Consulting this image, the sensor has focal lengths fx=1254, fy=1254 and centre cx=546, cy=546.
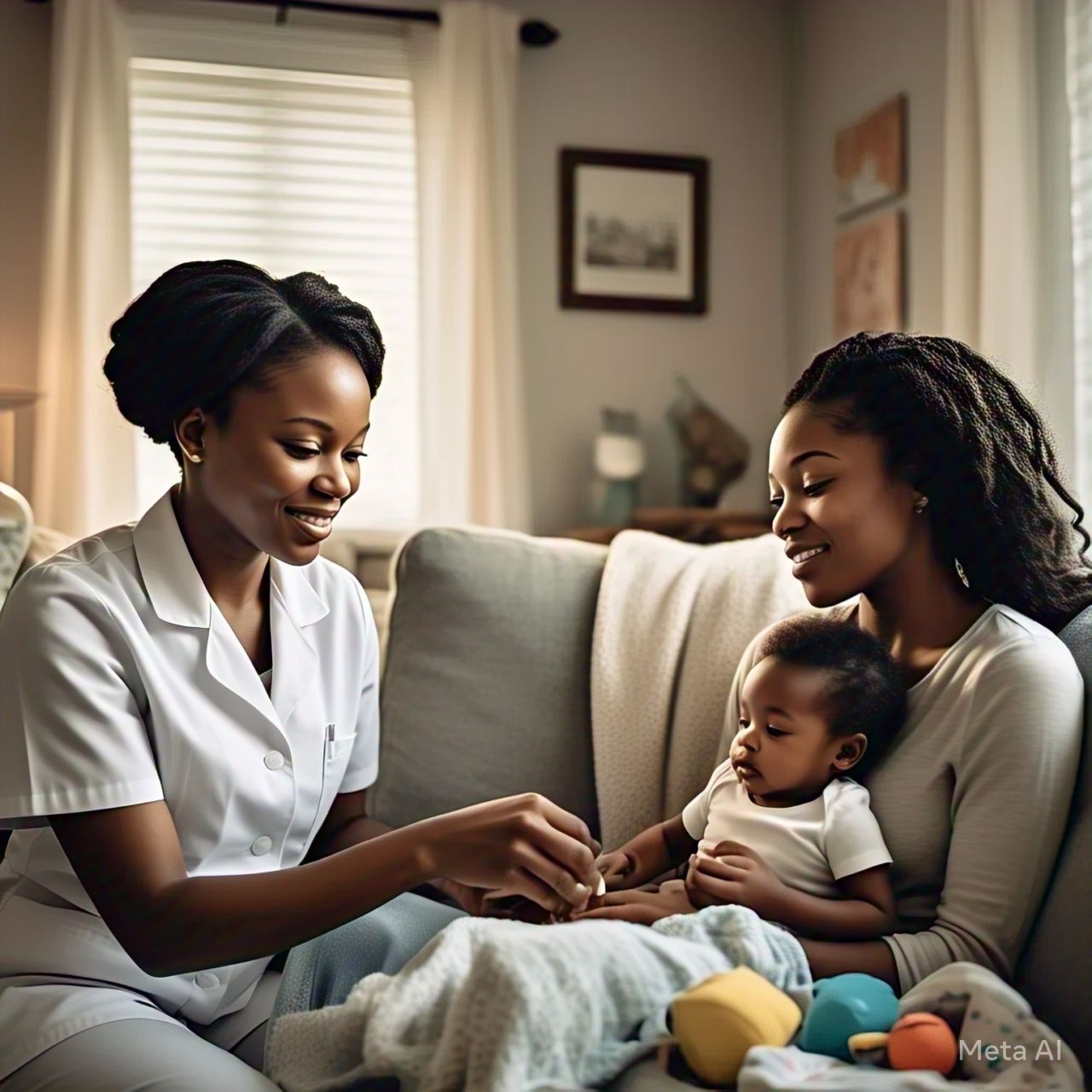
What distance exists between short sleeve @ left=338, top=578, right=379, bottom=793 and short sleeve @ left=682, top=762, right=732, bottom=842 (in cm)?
39

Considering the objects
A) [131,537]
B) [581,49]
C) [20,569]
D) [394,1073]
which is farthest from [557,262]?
[394,1073]

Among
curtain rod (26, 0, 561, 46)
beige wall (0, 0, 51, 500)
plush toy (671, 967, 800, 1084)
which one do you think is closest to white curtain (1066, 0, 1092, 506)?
curtain rod (26, 0, 561, 46)

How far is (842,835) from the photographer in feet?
4.01

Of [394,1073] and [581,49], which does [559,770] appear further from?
[581,49]

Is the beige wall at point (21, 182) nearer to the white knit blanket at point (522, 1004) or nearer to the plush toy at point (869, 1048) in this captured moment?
the white knit blanket at point (522, 1004)

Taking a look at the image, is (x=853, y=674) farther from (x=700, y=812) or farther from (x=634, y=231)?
(x=634, y=231)

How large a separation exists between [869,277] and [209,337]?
9.17ft

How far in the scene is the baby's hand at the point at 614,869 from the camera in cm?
139

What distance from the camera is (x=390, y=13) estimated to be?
12.4ft

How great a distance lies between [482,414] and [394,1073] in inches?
114

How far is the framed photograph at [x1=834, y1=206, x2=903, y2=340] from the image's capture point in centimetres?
350

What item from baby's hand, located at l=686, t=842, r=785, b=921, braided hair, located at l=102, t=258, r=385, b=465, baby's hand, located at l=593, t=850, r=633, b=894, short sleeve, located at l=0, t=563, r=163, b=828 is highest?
braided hair, located at l=102, t=258, r=385, b=465

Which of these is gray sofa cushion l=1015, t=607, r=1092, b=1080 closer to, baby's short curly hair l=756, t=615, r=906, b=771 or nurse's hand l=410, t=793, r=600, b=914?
baby's short curly hair l=756, t=615, r=906, b=771

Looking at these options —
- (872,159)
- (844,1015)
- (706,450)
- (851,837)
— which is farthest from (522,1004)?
(872,159)
